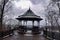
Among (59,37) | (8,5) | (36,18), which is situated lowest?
(59,37)

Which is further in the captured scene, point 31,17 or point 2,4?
point 31,17

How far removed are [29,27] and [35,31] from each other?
7600 mm

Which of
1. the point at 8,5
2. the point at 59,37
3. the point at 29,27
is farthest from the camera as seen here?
the point at 29,27

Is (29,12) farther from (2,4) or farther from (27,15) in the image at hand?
(2,4)

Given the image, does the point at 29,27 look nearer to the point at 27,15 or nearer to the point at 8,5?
the point at 27,15

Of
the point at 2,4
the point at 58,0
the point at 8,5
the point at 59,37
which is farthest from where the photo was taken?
the point at 8,5

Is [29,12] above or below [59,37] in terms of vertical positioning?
above

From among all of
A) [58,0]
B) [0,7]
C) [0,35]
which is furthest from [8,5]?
[58,0]

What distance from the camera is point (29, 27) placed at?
149ft

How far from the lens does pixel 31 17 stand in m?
37.7

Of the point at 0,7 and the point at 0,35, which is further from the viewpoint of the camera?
the point at 0,7

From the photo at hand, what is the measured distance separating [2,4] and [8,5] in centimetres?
519

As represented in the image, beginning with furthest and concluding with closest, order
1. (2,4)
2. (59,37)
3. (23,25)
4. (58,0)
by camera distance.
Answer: (23,25)
(2,4)
(58,0)
(59,37)

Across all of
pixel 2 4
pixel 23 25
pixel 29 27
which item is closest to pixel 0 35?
pixel 2 4
